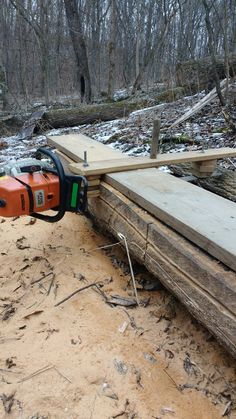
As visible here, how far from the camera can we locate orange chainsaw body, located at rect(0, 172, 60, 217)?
6.65 feet

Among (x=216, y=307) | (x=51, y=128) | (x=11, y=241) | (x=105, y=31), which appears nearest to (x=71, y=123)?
(x=51, y=128)

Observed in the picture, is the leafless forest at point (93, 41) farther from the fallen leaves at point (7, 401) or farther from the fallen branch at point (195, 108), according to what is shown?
the fallen leaves at point (7, 401)

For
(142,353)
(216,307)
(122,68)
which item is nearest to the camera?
(216,307)

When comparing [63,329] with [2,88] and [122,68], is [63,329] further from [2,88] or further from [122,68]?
[122,68]

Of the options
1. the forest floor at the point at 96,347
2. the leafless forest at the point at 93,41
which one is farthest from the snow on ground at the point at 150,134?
the leafless forest at the point at 93,41

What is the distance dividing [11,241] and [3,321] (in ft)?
3.15

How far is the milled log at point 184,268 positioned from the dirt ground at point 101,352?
236 millimetres

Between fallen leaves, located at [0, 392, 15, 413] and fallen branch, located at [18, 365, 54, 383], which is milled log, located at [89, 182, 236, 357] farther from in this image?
fallen leaves, located at [0, 392, 15, 413]

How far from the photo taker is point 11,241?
2773 millimetres

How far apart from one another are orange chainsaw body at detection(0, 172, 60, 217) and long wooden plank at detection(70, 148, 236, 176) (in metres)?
0.28

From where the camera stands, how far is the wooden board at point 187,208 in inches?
58.1

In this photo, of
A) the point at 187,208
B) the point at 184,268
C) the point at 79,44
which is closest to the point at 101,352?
the point at 184,268

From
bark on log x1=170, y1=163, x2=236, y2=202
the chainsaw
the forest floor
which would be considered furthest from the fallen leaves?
bark on log x1=170, y1=163, x2=236, y2=202

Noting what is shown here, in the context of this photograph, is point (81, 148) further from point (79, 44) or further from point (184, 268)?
point (79, 44)
